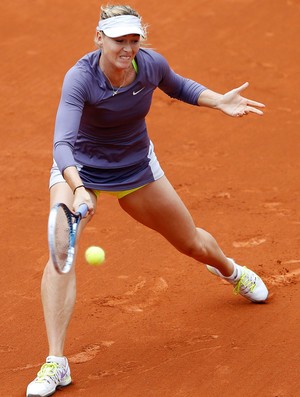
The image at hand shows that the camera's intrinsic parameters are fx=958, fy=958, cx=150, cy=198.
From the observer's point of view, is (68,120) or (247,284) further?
(247,284)

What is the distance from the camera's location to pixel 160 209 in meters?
5.77

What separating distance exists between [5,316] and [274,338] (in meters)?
1.79

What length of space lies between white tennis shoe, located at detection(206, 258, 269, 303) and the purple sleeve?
68.1 inches

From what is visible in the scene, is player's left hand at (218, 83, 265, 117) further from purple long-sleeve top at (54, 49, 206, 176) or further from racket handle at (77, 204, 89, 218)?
racket handle at (77, 204, 89, 218)

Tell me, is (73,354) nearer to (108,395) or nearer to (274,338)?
(108,395)

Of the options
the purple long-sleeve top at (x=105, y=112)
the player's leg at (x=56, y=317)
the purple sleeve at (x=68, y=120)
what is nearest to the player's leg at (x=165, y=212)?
the purple long-sleeve top at (x=105, y=112)

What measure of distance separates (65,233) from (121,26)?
3.90ft

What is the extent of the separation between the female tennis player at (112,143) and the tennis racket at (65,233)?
6cm

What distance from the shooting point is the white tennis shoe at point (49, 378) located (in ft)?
17.3

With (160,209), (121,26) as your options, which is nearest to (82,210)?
(160,209)

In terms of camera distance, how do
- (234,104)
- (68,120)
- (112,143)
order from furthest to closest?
(234,104)
(112,143)
(68,120)

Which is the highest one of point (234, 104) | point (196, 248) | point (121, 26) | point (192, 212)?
point (121, 26)

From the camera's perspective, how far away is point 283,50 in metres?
11.2

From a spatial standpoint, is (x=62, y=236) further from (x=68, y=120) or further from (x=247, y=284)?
(x=247, y=284)
